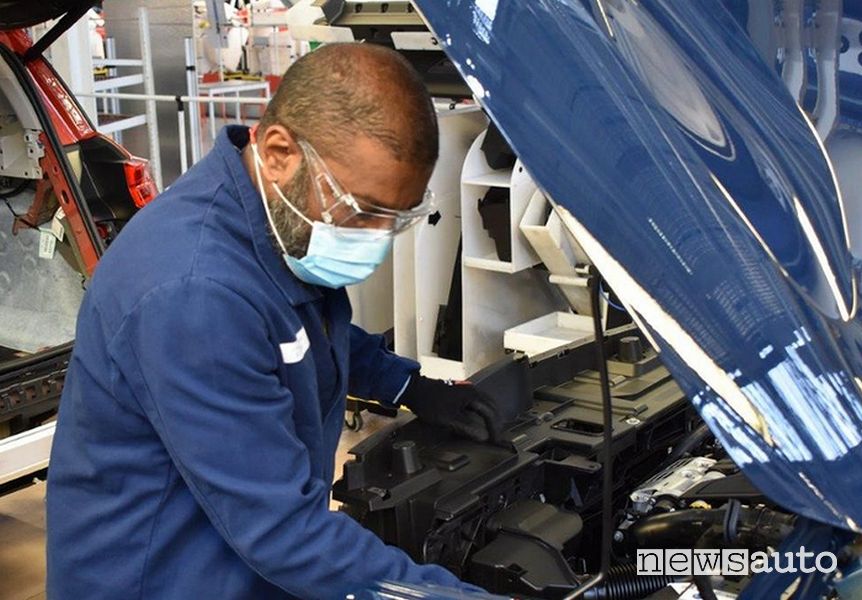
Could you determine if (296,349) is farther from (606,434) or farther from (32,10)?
(32,10)

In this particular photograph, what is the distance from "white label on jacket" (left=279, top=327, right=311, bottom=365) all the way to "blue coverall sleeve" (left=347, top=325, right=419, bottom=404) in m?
0.55

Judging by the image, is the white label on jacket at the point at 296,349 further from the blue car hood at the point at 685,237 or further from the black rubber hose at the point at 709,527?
the black rubber hose at the point at 709,527

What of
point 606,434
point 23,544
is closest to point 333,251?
point 606,434

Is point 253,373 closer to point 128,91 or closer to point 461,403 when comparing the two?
point 461,403

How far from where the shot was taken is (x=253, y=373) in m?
1.52

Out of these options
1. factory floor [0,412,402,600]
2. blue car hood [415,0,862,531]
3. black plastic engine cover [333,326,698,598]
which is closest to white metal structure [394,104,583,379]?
factory floor [0,412,402,600]

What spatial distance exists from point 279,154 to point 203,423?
41 cm

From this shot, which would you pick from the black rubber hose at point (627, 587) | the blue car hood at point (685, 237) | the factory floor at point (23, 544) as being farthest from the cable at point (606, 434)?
the factory floor at point (23, 544)

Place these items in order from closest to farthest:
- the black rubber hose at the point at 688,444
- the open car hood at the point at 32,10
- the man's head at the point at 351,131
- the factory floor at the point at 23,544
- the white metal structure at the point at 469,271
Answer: the man's head at the point at 351,131 < the black rubber hose at the point at 688,444 < the open car hood at the point at 32,10 < the factory floor at the point at 23,544 < the white metal structure at the point at 469,271

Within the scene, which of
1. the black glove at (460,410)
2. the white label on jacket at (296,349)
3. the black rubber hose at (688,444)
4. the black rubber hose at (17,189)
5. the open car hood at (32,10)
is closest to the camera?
the white label on jacket at (296,349)

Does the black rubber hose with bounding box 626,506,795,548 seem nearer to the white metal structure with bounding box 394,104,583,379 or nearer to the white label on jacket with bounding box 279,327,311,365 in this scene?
the white label on jacket with bounding box 279,327,311,365

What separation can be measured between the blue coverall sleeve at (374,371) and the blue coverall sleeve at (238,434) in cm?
66

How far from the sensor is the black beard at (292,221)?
63.6 inches

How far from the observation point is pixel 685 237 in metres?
1.53
